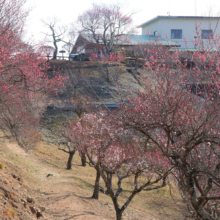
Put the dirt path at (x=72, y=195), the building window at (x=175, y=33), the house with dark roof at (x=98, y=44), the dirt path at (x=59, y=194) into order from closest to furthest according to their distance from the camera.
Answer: the dirt path at (x=59, y=194), the dirt path at (x=72, y=195), the house with dark roof at (x=98, y=44), the building window at (x=175, y=33)

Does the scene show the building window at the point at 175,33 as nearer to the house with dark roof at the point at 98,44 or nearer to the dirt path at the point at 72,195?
the house with dark roof at the point at 98,44

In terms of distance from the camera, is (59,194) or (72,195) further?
(72,195)

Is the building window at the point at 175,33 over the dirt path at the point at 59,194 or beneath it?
over

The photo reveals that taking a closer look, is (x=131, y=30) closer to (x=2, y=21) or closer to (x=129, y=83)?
(x=129, y=83)

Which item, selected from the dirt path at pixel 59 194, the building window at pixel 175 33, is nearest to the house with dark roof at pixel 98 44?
the building window at pixel 175 33

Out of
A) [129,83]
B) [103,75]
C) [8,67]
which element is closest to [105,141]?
[8,67]

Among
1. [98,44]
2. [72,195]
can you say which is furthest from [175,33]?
[72,195]

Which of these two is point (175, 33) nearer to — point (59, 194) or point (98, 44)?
point (98, 44)

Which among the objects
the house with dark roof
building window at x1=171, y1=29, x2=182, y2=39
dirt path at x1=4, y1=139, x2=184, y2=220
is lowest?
dirt path at x1=4, y1=139, x2=184, y2=220

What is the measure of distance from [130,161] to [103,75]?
2353 centimetres

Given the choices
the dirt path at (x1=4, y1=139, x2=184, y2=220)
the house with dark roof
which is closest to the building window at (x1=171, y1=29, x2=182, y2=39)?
the house with dark roof

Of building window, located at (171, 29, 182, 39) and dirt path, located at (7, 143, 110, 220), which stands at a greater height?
building window, located at (171, 29, 182, 39)

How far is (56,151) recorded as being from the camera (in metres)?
23.5

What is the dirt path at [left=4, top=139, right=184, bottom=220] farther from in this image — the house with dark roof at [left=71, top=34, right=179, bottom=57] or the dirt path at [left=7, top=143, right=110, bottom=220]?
the house with dark roof at [left=71, top=34, right=179, bottom=57]
